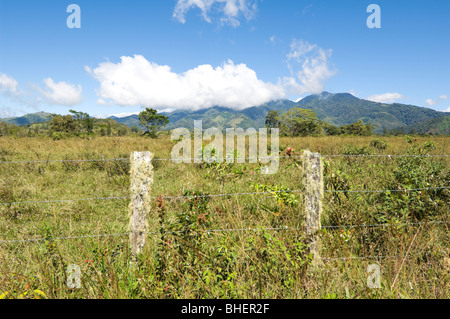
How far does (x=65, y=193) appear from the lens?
215 inches

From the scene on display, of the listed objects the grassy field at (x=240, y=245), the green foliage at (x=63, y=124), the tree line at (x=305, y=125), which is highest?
the tree line at (x=305, y=125)

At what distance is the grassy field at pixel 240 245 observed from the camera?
82.4 inches

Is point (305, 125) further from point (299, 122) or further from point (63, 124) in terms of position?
point (63, 124)

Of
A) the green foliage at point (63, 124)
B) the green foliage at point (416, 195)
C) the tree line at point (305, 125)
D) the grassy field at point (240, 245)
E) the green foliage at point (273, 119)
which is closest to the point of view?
the grassy field at point (240, 245)

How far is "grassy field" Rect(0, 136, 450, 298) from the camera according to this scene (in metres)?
2.09

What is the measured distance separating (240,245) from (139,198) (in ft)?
4.26

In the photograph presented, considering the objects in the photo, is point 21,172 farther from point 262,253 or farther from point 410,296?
point 410,296

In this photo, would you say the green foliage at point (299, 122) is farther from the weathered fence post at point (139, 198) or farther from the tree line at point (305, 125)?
the weathered fence post at point (139, 198)

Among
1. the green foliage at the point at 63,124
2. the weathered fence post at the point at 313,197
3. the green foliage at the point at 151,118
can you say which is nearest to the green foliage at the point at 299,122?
the green foliage at the point at 151,118

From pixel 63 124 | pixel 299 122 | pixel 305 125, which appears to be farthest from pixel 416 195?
pixel 299 122

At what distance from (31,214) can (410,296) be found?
5864mm

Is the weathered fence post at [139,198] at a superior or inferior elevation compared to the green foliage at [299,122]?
inferior

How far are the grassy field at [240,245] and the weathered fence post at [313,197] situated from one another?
0.10 metres
